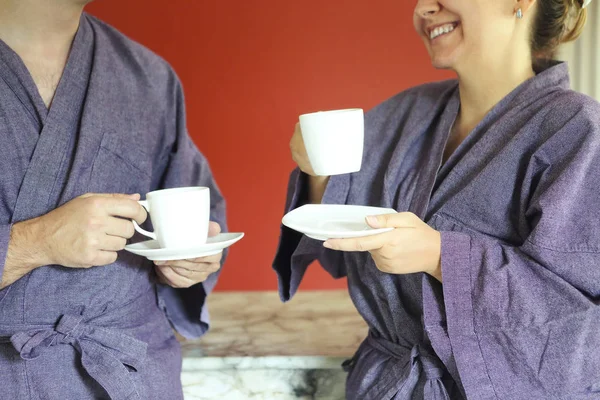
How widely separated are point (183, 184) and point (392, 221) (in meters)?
0.65

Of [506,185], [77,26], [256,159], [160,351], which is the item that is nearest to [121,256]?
[160,351]

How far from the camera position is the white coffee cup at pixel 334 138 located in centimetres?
116

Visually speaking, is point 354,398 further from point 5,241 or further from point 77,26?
point 77,26

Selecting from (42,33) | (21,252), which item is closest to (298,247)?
(21,252)

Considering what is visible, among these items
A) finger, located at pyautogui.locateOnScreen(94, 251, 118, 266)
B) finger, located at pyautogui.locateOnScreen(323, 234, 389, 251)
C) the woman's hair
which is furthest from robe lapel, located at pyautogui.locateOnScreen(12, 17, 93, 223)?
the woman's hair

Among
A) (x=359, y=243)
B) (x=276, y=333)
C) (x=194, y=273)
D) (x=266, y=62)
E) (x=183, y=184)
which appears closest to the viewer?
(x=359, y=243)

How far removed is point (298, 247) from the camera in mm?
1440

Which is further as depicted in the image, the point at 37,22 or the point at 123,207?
the point at 37,22

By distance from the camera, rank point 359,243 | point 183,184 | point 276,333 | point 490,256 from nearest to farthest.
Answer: point 359,243 < point 490,256 < point 183,184 < point 276,333

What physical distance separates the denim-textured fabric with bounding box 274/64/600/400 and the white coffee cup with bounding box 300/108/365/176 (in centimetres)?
20

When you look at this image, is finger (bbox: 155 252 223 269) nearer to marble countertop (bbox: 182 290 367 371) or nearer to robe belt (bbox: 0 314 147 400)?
robe belt (bbox: 0 314 147 400)

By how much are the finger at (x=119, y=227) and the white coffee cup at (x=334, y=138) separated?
0.35 metres

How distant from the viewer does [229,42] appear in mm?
2451

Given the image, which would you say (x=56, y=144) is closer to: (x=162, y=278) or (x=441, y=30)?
(x=162, y=278)
